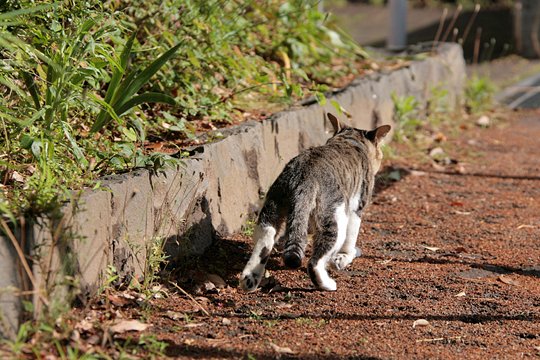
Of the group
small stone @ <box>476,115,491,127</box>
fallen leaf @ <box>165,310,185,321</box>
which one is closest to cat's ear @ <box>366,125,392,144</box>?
fallen leaf @ <box>165,310,185,321</box>

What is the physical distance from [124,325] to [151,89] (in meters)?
Answer: 2.53

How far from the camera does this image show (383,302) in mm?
4508

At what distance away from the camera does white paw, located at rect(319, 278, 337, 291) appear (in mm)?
4570

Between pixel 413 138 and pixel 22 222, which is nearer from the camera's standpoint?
pixel 22 222

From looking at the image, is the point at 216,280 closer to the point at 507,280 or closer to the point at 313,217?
the point at 313,217

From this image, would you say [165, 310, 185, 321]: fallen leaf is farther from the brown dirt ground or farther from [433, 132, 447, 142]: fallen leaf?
[433, 132, 447, 142]: fallen leaf

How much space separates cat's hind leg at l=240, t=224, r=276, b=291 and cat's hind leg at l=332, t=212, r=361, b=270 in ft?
1.68

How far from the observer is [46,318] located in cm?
349

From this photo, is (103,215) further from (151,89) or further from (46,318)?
(151,89)

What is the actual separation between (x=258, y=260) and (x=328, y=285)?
406 mm

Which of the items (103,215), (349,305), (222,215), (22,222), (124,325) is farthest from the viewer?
(222,215)

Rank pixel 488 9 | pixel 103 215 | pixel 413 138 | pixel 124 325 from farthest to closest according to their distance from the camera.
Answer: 1. pixel 488 9
2. pixel 413 138
3. pixel 103 215
4. pixel 124 325

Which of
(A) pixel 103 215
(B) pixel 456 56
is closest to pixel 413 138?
(B) pixel 456 56

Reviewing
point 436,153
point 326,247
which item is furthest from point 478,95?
point 326,247
